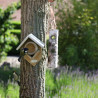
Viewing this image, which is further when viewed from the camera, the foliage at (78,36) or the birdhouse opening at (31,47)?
the foliage at (78,36)

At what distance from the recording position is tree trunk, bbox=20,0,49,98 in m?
3.43

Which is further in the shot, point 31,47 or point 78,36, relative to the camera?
point 78,36

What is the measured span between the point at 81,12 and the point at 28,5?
532 cm

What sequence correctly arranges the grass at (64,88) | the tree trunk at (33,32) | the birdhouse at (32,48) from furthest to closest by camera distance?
the grass at (64,88) < the tree trunk at (33,32) < the birdhouse at (32,48)

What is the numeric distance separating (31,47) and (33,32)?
0.21 metres

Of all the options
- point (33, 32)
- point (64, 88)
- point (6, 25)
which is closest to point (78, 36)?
point (6, 25)

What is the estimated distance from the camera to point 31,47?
A: 11.3ft

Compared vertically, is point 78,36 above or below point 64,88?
above

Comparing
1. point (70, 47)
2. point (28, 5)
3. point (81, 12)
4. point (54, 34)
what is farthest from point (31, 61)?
point (81, 12)

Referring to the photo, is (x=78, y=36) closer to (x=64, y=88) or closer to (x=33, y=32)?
(x=64, y=88)

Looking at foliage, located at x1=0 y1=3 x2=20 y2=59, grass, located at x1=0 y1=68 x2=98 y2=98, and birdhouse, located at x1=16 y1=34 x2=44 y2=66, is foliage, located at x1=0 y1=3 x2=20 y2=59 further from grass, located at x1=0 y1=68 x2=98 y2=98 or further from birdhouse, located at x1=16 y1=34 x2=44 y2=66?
birdhouse, located at x1=16 y1=34 x2=44 y2=66

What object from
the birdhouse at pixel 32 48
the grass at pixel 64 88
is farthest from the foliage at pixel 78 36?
the birdhouse at pixel 32 48

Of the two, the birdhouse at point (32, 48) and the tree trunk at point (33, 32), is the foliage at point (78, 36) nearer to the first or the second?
the tree trunk at point (33, 32)

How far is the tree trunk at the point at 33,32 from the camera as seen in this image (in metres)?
3.43
